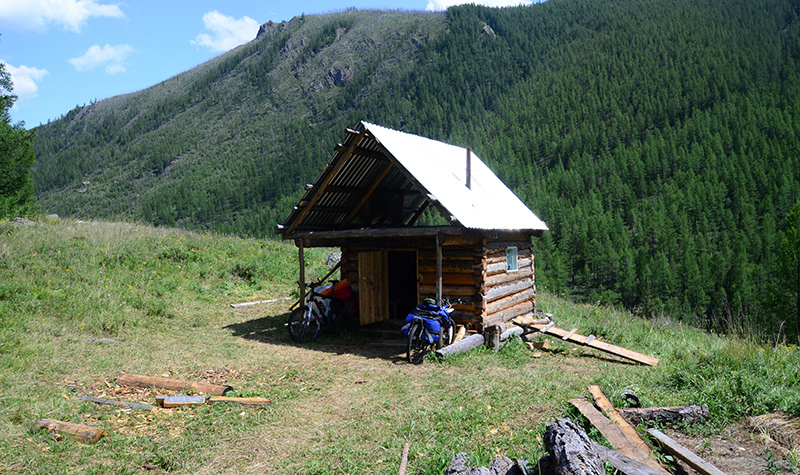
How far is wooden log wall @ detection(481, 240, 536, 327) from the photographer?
458 inches

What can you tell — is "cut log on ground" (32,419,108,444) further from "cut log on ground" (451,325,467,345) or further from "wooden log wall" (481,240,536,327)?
"wooden log wall" (481,240,536,327)

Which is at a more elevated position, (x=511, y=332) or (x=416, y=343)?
(x=416, y=343)

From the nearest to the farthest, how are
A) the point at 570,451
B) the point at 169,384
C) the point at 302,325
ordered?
the point at 570,451 < the point at 169,384 < the point at 302,325

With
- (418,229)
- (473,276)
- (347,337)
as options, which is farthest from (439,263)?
(347,337)

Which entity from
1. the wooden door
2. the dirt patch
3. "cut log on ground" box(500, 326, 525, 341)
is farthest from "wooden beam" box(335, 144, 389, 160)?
the dirt patch

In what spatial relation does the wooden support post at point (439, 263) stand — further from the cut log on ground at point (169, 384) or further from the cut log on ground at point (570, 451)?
the cut log on ground at point (570, 451)

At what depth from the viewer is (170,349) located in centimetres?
1048

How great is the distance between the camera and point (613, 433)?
5.22 m

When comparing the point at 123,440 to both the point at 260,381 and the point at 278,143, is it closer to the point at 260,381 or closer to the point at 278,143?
the point at 260,381

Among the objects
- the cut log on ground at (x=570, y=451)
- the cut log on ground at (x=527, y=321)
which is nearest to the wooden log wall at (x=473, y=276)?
the cut log on ground at (x=527, y=321)

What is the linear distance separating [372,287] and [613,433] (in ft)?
26.9

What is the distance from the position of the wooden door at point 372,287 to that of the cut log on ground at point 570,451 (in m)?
8.27

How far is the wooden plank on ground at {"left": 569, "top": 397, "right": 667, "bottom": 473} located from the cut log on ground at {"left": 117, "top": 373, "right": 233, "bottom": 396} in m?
5.63

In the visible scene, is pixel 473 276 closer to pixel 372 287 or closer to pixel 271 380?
pixel 372 287
